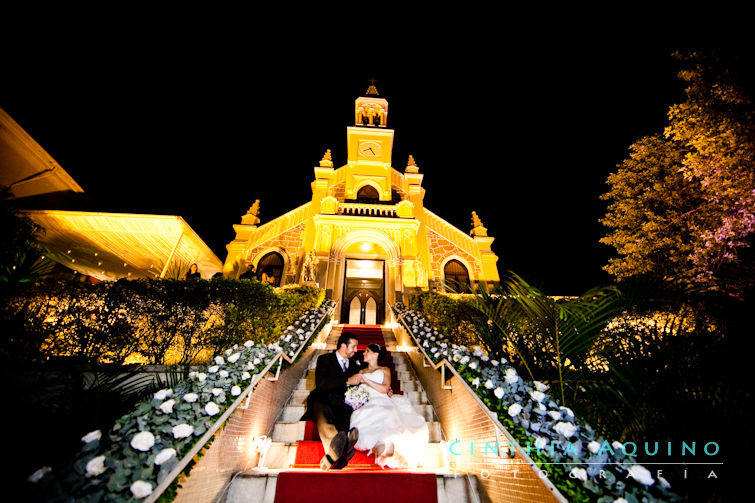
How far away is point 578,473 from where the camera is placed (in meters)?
1.74

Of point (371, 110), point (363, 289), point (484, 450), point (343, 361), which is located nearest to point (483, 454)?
point (484, 450)

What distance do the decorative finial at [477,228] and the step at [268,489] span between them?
14.3 meters

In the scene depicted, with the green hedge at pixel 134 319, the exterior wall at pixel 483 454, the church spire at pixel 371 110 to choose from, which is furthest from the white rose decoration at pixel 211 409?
the church spire at pixel 371 110

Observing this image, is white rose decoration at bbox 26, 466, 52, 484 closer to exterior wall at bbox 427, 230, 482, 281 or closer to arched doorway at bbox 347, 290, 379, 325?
exterior wall at bbox 427, 230, 482, 281

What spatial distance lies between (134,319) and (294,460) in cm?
420

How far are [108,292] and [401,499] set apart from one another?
615 cm

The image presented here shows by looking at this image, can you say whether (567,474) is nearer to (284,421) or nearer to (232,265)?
(284,421)

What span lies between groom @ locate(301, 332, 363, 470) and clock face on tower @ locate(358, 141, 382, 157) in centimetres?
1503

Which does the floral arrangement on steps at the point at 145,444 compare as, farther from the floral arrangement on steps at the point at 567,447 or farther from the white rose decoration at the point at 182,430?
the floral arrangement on steps at the point at 567,447

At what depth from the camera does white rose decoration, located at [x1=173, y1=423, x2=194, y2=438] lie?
6.53ft

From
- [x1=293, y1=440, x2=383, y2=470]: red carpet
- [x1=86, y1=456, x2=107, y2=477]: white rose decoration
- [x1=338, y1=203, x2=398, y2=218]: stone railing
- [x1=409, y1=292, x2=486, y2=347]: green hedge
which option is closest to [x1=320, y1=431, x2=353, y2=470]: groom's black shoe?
[x1=293, y1=440, x2=383, y2=470]: red carpet

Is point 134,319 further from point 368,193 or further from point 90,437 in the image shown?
point 368,193

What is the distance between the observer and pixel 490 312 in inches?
131

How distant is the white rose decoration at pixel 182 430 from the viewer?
78.4 inches
